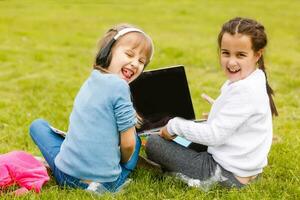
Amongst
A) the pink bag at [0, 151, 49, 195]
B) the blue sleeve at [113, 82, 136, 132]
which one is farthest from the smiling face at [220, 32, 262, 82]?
the pink bag at [0, 151, 49, 195]

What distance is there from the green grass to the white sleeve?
41 cm

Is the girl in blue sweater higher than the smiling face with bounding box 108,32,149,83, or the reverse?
the smiling face with bounding box 108,32,149,83

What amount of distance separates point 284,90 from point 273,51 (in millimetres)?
3118

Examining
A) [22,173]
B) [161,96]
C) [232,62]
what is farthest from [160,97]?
[22,173]

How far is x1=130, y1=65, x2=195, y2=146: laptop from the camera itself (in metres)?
4.91

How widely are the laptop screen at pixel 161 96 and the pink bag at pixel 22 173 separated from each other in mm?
1033

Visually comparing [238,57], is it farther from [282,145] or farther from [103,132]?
[282,145]

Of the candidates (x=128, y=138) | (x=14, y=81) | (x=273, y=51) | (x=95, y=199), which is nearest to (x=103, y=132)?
(x=128, y=138)

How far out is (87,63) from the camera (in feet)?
32.9

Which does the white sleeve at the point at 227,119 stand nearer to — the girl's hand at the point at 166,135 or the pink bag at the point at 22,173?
the girl's hand at the point at 166,135

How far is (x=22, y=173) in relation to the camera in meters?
4.21

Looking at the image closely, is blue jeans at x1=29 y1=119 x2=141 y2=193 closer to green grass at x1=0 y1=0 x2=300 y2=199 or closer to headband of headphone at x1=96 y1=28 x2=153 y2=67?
green grass at x1=0 y1=0 x2=300 y2=199

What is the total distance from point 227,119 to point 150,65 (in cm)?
590

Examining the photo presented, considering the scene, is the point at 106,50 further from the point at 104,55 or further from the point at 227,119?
the point at 227,119
